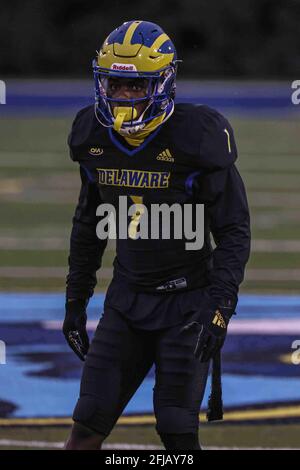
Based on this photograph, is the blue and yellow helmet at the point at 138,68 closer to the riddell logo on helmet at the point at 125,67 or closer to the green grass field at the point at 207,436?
the riddell logo on helmet at the point at 125,67

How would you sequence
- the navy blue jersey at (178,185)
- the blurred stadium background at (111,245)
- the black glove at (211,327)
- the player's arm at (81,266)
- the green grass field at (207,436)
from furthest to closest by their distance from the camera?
the blurred stadium background at (111,245), the green grass field at (207,436), the player's arm at (81,266), the navy blue jersey at (178,185), the black glove at (211,327)

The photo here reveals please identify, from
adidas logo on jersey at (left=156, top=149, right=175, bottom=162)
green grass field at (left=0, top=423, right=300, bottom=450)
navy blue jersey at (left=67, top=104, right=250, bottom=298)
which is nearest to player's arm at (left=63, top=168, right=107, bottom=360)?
navy blue jersey at (left=67, top=104, right=250, bottom=298)

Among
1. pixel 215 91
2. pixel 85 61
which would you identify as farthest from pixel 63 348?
pixel 85 61

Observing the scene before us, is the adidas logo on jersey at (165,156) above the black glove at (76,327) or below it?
above

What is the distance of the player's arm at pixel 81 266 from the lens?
539 cm

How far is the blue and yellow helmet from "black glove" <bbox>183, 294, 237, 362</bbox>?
73 cm

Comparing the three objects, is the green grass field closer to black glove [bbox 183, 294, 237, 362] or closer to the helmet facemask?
black glove [bbox 183, 294, 237, 362]

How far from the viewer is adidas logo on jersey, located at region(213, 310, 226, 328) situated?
4.92 meters

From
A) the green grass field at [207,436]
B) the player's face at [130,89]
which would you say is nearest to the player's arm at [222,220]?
the player's face at [130,89]

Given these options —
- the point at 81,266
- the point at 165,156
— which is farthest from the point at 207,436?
the point at 165,156

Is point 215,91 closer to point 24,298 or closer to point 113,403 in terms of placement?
point 24,298

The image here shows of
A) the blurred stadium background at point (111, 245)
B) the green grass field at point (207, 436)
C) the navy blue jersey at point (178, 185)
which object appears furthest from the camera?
the blurred stadium background at point (111, 245)

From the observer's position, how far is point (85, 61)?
31.9 metres

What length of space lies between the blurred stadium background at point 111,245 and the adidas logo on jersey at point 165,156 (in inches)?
74.5
